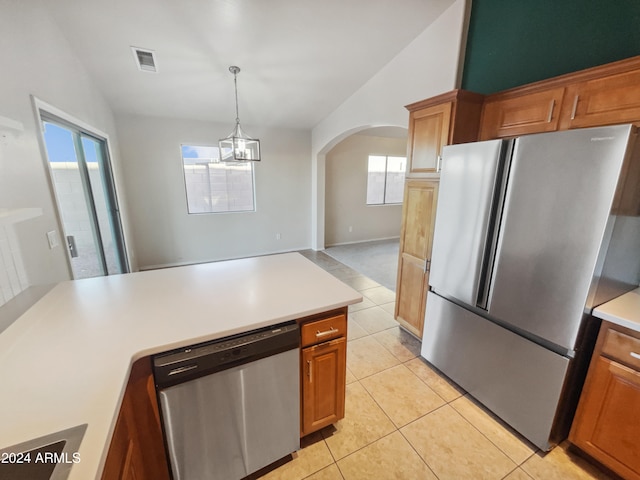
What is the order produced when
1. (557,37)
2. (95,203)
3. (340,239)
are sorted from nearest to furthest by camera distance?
(557,37) < (95,203) < (340,239)

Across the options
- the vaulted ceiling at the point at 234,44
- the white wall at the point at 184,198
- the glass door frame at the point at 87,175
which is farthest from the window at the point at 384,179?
the glass door frame at the point at 87,175

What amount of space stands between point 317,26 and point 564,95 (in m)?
2.06

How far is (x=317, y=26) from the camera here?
245 cm

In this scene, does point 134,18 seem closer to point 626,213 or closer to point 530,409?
point 626,213

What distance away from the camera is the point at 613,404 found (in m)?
1.31

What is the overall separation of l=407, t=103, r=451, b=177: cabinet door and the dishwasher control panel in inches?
68.3

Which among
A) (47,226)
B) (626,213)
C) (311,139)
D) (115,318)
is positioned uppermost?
(311,139)

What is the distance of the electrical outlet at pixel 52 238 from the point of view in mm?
1662

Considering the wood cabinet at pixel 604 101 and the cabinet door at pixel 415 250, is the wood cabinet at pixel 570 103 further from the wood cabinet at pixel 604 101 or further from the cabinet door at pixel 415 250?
the cabinet door at pixel 415 250

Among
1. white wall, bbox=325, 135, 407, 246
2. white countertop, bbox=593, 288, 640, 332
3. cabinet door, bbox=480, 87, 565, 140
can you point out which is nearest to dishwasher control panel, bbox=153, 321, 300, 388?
white countertop, bbox=593, 288, 640, 332

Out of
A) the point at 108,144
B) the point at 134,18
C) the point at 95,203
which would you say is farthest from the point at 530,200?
the point at 108,144

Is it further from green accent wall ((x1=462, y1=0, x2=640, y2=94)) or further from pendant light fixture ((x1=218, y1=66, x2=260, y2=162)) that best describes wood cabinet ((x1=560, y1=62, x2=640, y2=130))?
pendant light fixture ((x1=218, y1=66, x2=260, y2=162))

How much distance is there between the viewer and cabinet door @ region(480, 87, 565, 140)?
164 cm

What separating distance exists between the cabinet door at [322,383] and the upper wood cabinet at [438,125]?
1.61 meters
